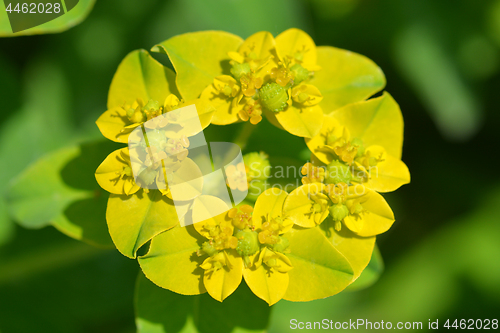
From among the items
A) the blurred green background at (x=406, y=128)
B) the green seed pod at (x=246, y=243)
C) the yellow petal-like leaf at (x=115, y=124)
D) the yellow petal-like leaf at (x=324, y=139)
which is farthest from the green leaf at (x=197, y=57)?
the blurred green background at (x=406, y=128)

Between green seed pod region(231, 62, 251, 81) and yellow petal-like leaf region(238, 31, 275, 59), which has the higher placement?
yellow petal-like leaf region(238, 31, 275, 59)

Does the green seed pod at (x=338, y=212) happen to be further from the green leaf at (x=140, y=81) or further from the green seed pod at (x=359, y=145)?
the green leaf at (x=140, y=81)

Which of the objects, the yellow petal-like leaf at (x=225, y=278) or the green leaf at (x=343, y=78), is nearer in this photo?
the yellow petal-like leaf at (x=225, y=278)

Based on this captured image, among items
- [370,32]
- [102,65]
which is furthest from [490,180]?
[102,65]

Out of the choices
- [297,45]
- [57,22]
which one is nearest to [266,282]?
[297,45]

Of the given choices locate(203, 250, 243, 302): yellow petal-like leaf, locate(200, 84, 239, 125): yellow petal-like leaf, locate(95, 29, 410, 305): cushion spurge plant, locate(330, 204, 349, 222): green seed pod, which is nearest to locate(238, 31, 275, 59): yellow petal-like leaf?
locate(95, 29, 410, 305): cushion spurge plant

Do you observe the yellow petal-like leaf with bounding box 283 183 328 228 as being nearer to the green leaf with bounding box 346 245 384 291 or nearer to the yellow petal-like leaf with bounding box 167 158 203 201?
the yellow petal-like leaf with bounding box 167 158 203 201

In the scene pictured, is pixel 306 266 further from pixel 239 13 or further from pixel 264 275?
pixel 239 13
